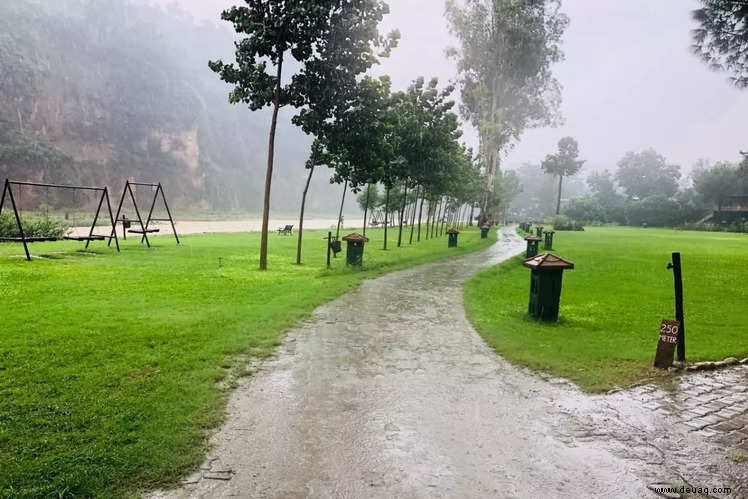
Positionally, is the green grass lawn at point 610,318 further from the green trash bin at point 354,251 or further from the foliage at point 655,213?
the foliage at point 655,213

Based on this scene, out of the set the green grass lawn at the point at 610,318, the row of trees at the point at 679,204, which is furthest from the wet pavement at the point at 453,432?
the row of trees at the point at 679,204

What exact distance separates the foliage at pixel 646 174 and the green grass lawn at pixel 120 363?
117 metres

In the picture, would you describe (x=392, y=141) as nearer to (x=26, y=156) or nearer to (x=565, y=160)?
(x=565, y=160)

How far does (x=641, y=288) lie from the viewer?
48.5 ft

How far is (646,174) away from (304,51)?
384 feet

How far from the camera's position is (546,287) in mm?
10031

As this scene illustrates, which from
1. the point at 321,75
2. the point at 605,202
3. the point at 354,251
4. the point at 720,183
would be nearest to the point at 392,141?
the point at 321,75

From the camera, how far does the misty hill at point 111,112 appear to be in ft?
300

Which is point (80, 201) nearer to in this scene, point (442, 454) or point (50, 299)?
point (50, 299)

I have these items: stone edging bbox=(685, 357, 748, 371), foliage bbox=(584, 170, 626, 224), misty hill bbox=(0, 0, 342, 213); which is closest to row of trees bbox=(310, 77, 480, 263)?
stone edging bbox=(685, 357, 748, 371)

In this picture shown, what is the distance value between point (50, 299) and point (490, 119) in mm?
46926

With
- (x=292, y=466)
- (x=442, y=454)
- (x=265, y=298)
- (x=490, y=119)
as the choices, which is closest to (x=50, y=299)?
(x=265, y=298)

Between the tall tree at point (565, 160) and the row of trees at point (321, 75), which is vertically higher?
the tall tree at point (565, 160)

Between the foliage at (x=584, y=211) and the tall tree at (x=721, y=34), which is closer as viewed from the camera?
the tall tree at (x=721, y=34)
